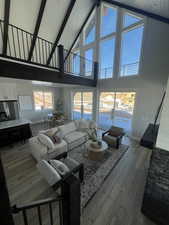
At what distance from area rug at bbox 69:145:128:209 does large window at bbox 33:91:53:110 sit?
4.74m

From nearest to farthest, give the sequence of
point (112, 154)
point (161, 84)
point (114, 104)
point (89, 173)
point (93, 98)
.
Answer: point (89, 173) → point (112, 154) → point (161, 84) → point (114, 104) → point (93, 98)

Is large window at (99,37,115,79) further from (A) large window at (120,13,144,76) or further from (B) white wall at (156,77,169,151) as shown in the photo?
(B) white wall at (156,77,169,151)

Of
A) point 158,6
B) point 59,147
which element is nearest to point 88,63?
point 158,6

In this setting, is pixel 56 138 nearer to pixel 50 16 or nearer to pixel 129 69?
pixel 129 69

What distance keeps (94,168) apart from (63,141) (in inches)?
50.2

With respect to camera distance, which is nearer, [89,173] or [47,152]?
[89,173]

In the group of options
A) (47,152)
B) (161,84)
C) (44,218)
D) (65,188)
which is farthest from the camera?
(161,84)

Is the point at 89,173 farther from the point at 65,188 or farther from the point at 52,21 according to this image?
the point at 52,21

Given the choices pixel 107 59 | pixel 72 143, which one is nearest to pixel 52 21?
pixel 107 59

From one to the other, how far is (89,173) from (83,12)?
6.86 metres

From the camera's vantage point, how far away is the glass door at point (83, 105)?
6383 mm

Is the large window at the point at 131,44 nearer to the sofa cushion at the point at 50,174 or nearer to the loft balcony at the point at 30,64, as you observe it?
the loft balcony at the point at 30,64

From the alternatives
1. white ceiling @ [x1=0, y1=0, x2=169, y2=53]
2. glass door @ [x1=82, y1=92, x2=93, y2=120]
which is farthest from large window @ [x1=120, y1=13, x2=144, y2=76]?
glass door @ [x1=82, y1=92, x2=93, y2=120]

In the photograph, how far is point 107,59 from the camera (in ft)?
17.4
